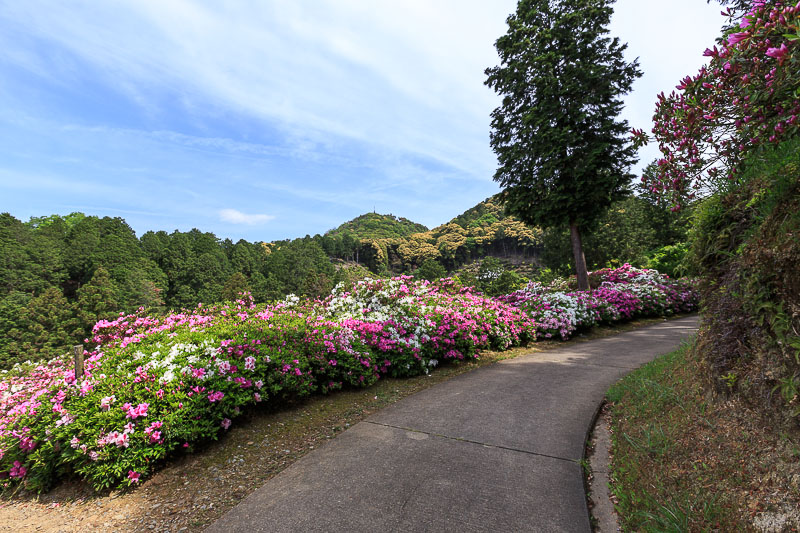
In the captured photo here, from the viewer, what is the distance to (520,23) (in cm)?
1032

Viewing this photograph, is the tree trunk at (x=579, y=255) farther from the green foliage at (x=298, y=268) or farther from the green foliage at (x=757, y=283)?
the green foliage at (x=298, y=268)

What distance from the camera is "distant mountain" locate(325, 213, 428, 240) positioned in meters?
118

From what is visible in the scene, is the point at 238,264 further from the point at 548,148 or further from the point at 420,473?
the point at 420,473

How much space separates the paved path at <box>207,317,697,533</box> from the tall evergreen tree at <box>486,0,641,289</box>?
6.83 metres

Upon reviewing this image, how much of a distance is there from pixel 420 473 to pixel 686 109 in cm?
360

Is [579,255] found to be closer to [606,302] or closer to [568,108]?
[606,302]

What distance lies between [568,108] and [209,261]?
58.8 meters

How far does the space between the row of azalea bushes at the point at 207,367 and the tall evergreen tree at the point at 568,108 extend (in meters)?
4.03

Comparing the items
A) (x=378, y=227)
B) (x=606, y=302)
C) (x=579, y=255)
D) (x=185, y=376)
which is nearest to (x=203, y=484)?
(x=185, y=376)

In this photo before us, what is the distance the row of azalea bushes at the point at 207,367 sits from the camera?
2.84 meters

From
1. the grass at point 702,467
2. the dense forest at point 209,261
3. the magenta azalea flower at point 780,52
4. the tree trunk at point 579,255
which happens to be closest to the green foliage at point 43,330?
the dense forest at point 209,261

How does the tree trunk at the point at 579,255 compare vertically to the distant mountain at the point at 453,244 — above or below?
below

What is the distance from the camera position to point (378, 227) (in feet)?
409

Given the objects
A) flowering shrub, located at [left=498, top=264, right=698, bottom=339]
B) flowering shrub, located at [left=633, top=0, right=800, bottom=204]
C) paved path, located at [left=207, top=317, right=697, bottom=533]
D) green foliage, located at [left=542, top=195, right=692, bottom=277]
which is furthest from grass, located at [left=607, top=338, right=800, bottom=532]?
green foliage, located at [left=542, top=195, right=692, bottom=277]
